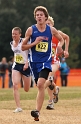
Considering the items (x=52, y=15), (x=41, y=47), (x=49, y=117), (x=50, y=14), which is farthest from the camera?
(x=52, y=15)

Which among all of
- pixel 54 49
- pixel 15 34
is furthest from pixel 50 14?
pixel 15 34

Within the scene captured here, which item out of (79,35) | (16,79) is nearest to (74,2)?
(79,35)

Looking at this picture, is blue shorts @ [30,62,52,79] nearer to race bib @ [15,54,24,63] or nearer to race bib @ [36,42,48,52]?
race bib @ [36,42,48,52]

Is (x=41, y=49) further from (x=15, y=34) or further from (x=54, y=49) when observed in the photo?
(x=54, y=49)

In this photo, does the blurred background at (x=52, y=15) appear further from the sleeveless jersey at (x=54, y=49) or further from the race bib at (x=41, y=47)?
the race bib at (x=41, y=47)

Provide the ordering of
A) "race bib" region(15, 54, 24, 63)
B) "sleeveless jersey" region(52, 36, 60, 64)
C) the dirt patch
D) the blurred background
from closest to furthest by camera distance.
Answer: the dirt patch, "race bib" region(15, 54, 24, 63), "sleeveless jersey" region(52, 36, 60, 64), the blurred background

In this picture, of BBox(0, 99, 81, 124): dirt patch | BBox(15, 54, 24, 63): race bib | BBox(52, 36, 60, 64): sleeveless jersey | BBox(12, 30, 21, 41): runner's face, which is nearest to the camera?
BBox(0, 99, 81, 124): dirt patch

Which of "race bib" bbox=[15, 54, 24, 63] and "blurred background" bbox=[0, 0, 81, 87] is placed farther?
"blurred background" bbox=[0, 0, 81, 87]

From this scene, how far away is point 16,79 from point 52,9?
272 ft

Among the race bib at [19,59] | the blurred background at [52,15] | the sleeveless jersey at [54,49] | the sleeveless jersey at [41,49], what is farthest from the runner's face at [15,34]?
the blurred background at [52,15]

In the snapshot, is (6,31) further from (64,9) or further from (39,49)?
(39,49)

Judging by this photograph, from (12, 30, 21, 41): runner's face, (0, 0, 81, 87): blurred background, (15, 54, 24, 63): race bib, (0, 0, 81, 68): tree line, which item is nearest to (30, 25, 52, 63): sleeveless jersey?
(12, 30, 21, 41): runner's face

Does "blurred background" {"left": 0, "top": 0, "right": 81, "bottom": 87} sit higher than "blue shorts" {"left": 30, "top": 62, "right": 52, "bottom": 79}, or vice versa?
"blurred background" {"left": 0, "top": 0, "right": 81, "bottom": 87}

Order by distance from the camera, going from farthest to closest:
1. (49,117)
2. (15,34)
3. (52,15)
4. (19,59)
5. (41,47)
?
(52,15), (19,59), (15,34), (49,117), (41,47)
